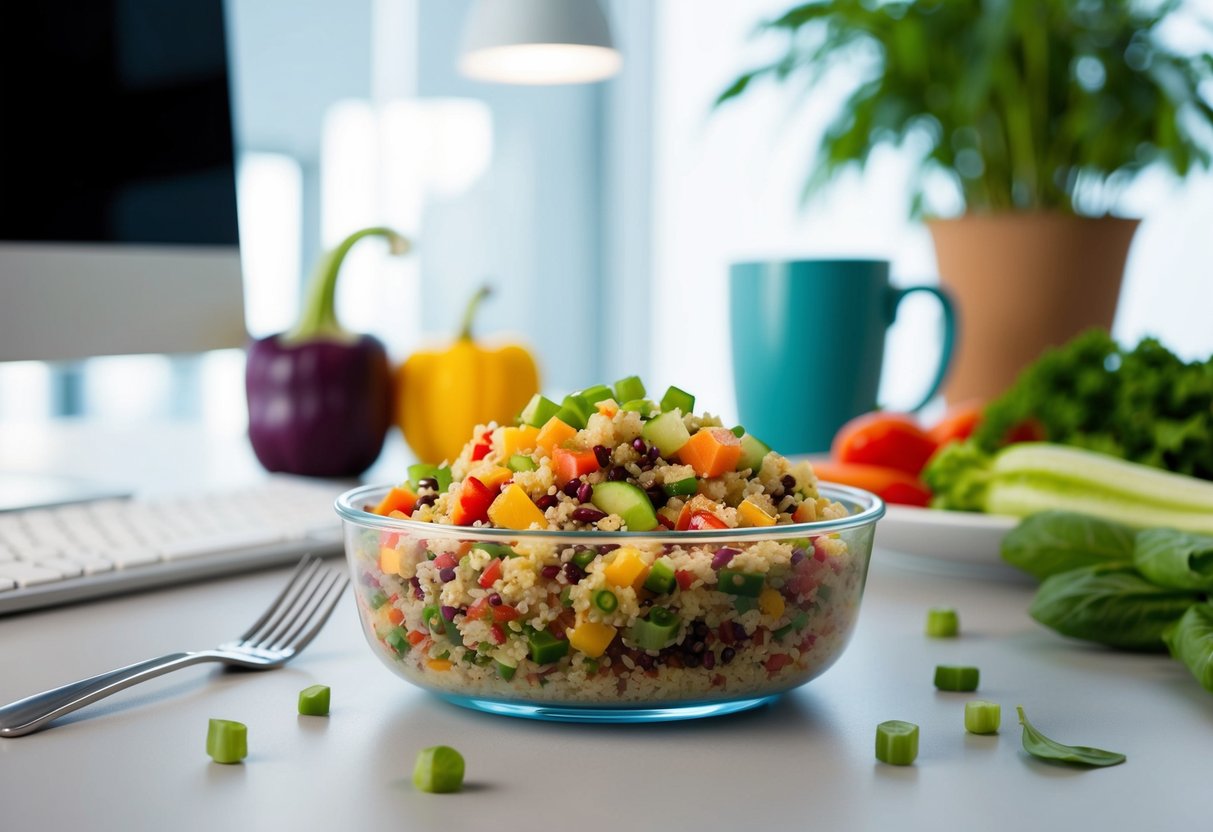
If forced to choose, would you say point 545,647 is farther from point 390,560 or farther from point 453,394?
point 453,394

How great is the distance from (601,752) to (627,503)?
0.43 ft

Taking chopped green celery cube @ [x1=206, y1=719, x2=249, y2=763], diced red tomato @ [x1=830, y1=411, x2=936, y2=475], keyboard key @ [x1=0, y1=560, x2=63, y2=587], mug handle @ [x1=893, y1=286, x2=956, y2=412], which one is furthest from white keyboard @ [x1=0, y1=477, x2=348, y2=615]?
mug handle @ [x1=893, y1=286, x2=956, y2=412]

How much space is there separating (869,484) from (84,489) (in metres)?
0.87

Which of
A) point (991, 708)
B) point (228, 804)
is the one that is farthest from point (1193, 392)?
point (228, 804)

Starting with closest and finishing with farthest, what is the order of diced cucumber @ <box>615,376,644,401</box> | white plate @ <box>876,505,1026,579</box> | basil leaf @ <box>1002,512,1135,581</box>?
diced cucumber @ <box>615,376,644,401</box>, basil leaf @ <box>1002,512,1135,581</box>, white plate @ <box>876,505,1026,579</box>

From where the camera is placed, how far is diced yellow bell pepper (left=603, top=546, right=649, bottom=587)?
616 mm

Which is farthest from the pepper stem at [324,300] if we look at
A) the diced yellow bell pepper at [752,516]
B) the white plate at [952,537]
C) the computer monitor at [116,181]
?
the diced yellow bell pepper at [752,516]

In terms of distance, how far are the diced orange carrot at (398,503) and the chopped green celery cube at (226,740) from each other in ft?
0.59

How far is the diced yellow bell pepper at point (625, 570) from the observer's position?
2.02ft

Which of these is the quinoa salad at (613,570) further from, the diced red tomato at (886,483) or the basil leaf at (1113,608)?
the diced red tomato at (886,483)

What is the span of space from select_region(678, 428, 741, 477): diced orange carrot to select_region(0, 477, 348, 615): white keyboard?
20.2 inches

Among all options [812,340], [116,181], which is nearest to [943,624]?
[812,340]

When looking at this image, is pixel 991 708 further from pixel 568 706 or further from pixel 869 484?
pixel 869 484

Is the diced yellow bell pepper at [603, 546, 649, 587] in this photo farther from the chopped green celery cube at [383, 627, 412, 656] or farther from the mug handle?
the mug handle
